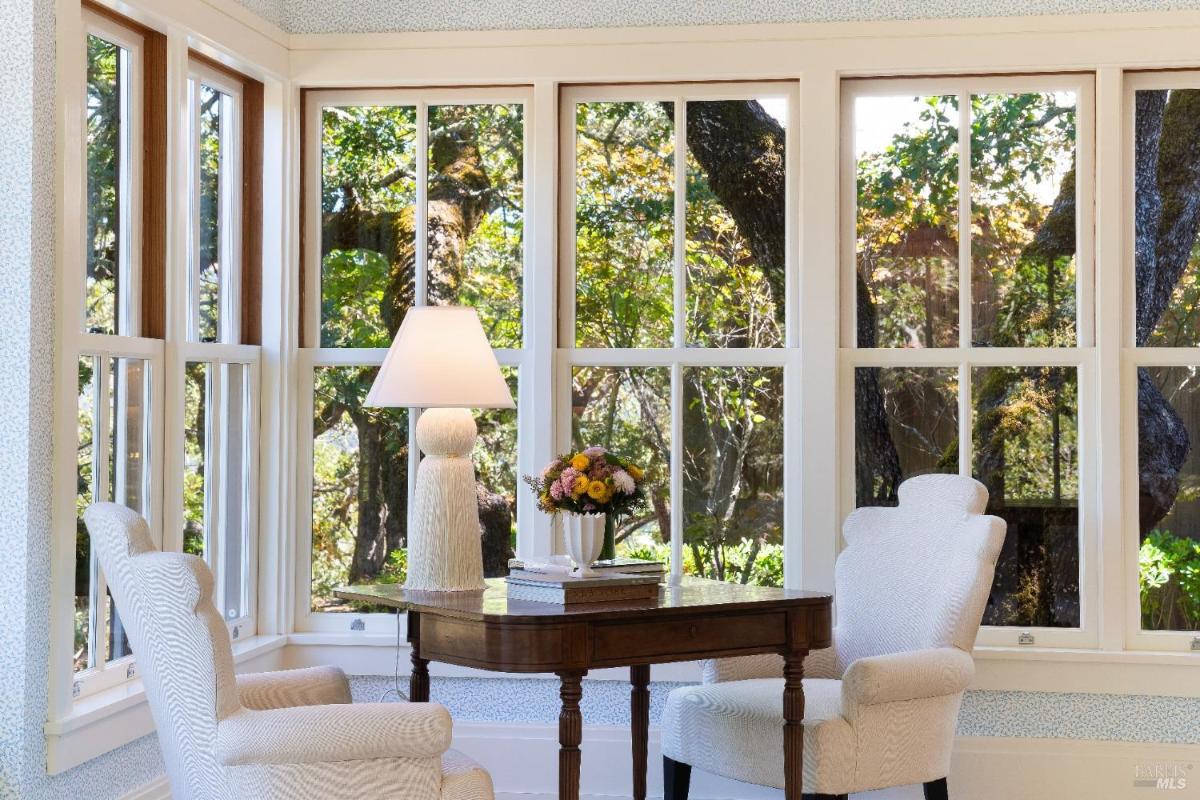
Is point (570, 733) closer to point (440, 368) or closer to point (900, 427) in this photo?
point (440, 368)

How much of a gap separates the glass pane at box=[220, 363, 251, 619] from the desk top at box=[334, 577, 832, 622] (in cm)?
97

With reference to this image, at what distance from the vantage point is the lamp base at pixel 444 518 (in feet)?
12.3

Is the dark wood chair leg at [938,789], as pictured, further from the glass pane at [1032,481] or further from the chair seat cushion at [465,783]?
the chair seat cushion at [465,783]

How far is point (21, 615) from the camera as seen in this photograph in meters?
3.36

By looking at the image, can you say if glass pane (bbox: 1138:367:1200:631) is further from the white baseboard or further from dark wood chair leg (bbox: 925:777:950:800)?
dark wood chair leg (bbox: 925:777:950:800)

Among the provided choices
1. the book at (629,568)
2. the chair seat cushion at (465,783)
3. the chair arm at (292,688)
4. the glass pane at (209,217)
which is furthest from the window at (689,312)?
the chair seat cushion at (465,783)

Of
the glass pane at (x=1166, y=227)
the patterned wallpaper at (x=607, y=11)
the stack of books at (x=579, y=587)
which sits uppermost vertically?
the patterned wallpaper at (x=607, y=11)

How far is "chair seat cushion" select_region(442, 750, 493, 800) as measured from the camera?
3039mm

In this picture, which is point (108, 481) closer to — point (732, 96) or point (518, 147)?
point (518, 147)

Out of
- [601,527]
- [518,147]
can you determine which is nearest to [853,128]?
[518,147]

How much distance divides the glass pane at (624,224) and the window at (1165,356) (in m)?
1.52

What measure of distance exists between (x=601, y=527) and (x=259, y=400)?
1.64m

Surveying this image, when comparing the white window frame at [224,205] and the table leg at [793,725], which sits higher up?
the white window frame at [224,205]

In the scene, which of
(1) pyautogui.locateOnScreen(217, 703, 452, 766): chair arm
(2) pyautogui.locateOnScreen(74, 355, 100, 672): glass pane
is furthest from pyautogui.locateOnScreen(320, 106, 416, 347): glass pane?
(1) pyautogui.locateOnScreen(217, 703, 452, 766): chair arm
